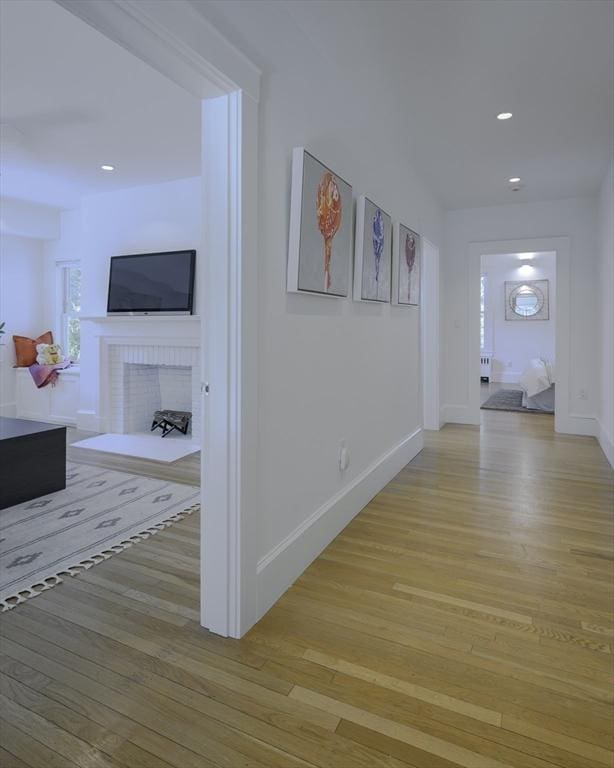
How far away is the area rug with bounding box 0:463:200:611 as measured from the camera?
2250mm

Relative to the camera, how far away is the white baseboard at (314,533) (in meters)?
1.95

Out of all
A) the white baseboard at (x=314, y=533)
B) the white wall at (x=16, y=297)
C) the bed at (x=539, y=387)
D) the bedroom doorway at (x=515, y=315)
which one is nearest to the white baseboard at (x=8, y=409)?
the white wall at (x=16, y=297)

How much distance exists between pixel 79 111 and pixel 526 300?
9.09 m

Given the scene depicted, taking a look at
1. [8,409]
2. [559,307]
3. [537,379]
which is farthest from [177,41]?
[537,379]

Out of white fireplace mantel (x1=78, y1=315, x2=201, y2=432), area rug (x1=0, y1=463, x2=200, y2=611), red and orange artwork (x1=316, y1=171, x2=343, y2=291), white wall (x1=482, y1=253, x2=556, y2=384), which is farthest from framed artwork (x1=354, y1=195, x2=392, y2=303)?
white wall (x1=482, y1=253, x2=556, y2=384)

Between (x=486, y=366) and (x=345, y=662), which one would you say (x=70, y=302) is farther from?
(x=486, y=366)

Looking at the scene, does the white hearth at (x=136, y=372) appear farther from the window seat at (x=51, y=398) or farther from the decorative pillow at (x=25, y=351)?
the decorative pillow at (x=25, y=351)

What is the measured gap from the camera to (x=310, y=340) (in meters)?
2.29

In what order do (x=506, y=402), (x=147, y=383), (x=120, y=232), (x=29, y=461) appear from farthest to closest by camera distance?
(x=506, y=402) → (x=147, y=383) → (x=120, y=232) → (x=29, y=461)

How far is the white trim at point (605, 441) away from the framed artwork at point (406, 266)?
6.71 ft

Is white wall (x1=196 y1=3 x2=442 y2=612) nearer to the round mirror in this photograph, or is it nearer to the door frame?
the door frame

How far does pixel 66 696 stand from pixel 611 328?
4430mm

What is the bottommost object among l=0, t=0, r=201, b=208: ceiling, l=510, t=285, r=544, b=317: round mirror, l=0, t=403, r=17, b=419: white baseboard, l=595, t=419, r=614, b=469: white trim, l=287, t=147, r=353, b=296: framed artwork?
l=595, t=419, r=614, b=469: white trim

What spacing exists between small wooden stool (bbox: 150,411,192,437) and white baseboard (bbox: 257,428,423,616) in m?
2.45
